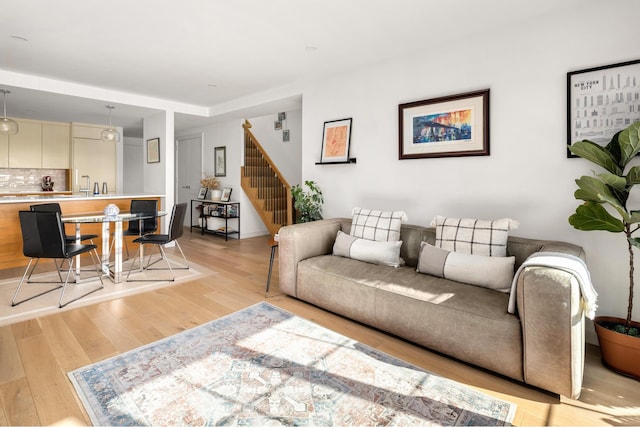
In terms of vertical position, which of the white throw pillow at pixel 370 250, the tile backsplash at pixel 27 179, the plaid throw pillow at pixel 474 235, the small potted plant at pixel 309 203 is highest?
the tile backsplash at pixel 27 179

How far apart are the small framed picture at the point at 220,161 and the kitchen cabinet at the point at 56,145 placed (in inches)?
116

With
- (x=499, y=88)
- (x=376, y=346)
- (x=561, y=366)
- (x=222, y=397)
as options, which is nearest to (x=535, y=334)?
(x=561, y=366)

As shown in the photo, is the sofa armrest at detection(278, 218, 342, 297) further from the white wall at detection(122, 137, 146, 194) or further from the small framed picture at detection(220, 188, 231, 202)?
the white wall at detection(122, 137, 146, 194)

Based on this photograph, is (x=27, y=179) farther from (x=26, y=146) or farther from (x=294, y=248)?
(x=294, y=248)

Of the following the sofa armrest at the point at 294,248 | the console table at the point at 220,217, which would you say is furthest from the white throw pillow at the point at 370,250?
the console table at the point at 220,217

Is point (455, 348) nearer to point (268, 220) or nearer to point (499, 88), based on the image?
point (499, 88)

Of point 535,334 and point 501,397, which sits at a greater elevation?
point 535,334

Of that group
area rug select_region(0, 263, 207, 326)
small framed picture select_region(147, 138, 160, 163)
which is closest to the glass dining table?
area rug select_region(0, 263, 207, 326)

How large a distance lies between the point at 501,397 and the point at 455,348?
35 centimetres

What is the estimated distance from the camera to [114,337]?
2426mm

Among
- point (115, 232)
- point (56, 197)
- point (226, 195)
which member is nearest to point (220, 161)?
point (226, 195)

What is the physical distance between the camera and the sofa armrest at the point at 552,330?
169 cm

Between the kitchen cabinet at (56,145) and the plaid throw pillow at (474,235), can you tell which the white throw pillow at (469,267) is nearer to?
the plaid throw pillow at (474,235)

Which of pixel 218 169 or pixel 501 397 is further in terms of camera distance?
pixel 218 169
